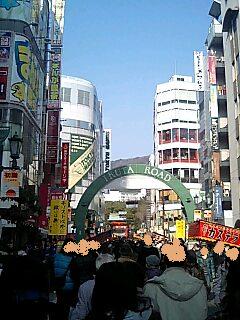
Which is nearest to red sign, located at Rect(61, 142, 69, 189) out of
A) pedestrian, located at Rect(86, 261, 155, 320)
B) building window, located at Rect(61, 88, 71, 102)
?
building window, located at Rect(61, 88, 71, 102)

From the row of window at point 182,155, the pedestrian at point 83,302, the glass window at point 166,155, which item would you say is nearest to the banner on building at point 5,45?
the pedestrian at point 83,302

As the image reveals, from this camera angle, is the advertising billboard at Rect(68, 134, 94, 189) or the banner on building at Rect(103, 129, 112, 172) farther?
the banner on building at Rect(103, 129, 112, 172)

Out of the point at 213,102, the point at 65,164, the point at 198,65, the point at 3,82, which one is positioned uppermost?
the point at 198,65

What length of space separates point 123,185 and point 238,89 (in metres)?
12.0

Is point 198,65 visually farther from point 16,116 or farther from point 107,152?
point 107,152

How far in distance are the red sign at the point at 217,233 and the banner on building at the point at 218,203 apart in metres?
23.7

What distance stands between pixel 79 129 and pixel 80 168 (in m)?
7.56

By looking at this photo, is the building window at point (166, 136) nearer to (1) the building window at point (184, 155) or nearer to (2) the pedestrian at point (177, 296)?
(1) the building window at point (184, 155)

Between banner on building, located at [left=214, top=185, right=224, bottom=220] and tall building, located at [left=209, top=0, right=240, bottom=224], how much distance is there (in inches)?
61.7

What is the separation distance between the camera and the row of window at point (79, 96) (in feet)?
241

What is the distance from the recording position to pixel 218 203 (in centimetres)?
3700

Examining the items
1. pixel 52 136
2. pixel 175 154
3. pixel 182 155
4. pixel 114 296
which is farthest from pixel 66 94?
pixel 114 296

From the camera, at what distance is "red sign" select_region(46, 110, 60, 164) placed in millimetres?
39219

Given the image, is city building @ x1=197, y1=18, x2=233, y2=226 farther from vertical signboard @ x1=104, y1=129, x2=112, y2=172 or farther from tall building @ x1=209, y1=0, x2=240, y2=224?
vertical signboard @ x1=104, y1=129, x2=112, y2=172
